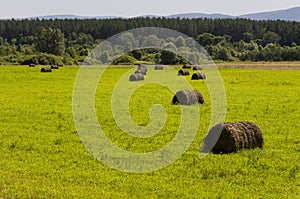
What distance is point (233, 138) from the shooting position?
16.5 m

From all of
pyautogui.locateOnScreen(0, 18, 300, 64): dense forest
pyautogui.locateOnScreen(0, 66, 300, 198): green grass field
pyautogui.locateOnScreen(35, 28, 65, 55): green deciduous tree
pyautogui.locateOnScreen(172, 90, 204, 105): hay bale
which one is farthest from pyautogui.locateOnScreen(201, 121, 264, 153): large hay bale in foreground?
pyautogui.locateOnScreen(35, 28, 65, 55): green deciduous tree

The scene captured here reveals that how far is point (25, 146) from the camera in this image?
18047mm

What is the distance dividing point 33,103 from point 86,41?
154m

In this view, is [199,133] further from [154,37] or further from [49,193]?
Answer: [154,37]

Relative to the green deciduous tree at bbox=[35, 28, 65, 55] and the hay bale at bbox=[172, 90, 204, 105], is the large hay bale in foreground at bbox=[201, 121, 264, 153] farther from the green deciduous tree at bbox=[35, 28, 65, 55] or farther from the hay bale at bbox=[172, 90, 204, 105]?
the green deciduous tree at bbox=[35, 28, 65, 55]

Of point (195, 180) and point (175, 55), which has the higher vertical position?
point (195, 180)

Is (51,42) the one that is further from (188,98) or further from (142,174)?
(142,174)

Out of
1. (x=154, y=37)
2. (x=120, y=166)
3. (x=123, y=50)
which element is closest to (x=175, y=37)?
(x=154, y=37)

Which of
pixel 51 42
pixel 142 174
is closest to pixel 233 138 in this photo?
pixel 142 174

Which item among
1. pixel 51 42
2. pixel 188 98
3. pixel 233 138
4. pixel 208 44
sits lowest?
pixel 208 44

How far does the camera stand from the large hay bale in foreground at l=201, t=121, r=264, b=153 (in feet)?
54.2

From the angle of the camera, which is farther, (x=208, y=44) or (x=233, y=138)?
(x=208, y=44)

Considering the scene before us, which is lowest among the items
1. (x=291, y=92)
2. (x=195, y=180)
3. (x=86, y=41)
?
(x=86, y=41)

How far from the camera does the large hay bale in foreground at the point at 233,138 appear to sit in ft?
54.2
